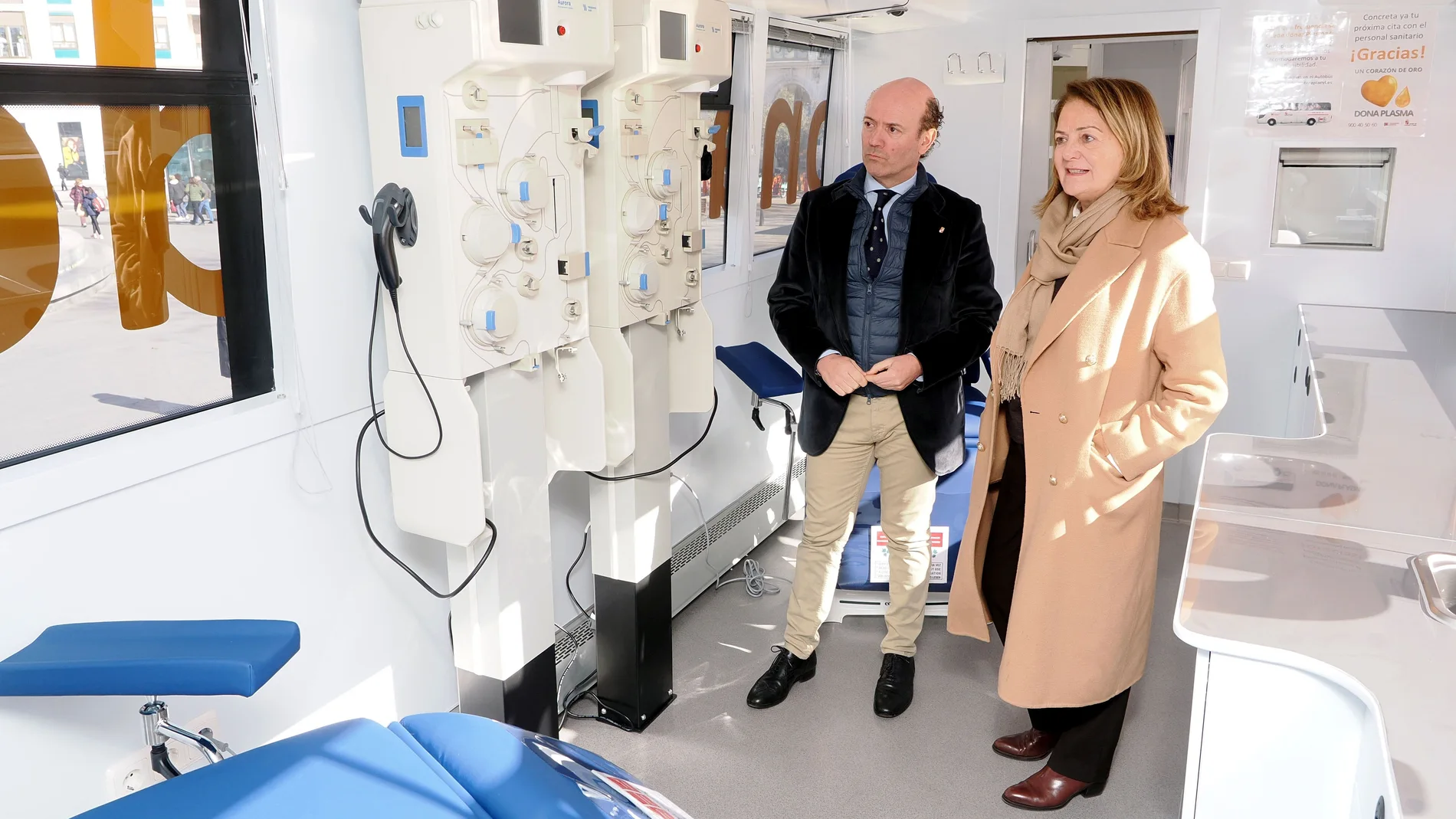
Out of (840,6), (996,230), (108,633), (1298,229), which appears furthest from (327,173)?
(1298,229)

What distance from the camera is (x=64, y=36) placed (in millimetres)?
1740

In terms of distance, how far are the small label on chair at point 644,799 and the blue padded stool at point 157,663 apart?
511mm

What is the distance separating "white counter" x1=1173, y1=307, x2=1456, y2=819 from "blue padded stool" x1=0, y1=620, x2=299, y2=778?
1.30 m

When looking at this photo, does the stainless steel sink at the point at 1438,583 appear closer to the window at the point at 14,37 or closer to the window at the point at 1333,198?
the window at the point at 14,37

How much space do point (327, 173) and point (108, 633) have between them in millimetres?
1000

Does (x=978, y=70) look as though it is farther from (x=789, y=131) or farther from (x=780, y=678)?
(x=780, y=678)

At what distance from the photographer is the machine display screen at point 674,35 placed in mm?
2566

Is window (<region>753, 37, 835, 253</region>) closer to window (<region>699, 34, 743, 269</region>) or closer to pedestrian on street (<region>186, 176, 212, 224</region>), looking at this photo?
window (<region>699, 34, 743, 269</region>)

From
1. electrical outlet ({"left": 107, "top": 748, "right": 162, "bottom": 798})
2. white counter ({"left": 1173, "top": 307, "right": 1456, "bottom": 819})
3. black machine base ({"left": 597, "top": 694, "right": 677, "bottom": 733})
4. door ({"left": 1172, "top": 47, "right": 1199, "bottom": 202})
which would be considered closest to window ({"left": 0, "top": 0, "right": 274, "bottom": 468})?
electrical outlet ({"left": 107, "top": 748, "right": 162, "bottom": 798})

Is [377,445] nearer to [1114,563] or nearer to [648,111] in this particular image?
[648,111]

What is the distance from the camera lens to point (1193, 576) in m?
1.63

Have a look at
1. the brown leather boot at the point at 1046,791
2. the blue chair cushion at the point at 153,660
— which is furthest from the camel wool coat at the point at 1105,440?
the blue chair cushion at the point at 153,660

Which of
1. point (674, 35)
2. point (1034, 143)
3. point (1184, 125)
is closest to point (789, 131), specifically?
point (1034, 143)

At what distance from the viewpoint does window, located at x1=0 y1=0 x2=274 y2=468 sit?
5.72ft
